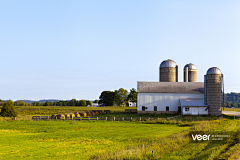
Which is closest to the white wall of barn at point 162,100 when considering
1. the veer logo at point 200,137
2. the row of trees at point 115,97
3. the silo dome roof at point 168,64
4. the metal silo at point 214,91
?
the metal silo at point 214,91

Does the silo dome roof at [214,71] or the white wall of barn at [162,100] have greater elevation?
the silo dome roof at [214,71]

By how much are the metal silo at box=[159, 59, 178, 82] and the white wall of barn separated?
27.0 ft

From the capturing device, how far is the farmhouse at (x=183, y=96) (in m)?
53.3

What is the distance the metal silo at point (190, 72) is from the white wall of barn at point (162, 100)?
42.9ft

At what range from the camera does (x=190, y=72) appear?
71500 mm

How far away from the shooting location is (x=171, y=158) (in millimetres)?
14883

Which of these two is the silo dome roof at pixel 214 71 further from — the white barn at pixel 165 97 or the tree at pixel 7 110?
the tree at pixel 7 110

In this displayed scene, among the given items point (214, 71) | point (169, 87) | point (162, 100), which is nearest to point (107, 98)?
point (169, 87)

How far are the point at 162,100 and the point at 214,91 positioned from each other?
1158cm

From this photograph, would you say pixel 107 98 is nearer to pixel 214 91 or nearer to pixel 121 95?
pixel 121 95

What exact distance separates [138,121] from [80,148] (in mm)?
22629

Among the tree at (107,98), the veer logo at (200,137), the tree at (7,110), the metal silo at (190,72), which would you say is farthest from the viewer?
the tree at (107,98)

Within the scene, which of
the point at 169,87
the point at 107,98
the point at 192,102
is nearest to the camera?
the point at 192,102

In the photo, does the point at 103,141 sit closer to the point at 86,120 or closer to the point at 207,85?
the point at 86,120
